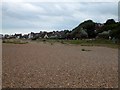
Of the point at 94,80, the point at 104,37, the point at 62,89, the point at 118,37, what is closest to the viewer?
the point at 62,89

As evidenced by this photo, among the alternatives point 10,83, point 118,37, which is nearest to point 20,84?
point 10,83

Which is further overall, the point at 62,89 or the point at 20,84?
the point at 20,84

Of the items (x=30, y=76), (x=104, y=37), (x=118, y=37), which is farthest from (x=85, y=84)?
(x=104, y=37)

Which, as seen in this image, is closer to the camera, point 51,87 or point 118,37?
point 51,87

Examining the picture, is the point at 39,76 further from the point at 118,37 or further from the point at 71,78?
the point at 118,37

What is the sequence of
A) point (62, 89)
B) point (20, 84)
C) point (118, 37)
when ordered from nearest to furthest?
1. point (62, 89)
2. point (20, 84)
3. point (118, 37)

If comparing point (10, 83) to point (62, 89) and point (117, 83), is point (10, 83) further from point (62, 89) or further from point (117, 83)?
point (117, 83)

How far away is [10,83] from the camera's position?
1004 centimetres

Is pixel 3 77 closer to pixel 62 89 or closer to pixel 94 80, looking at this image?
pixel 62 89

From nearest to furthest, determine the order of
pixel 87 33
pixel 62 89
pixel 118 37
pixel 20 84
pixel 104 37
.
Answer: pixel 62 89 → pixel 20 84 → pixel 118 37 → pixel 104 37 → pixel 87 33

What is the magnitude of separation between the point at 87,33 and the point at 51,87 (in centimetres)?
8746

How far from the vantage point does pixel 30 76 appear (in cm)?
1175

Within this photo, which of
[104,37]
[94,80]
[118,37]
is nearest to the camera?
[94,80]

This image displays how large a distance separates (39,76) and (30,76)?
0.42 meters
